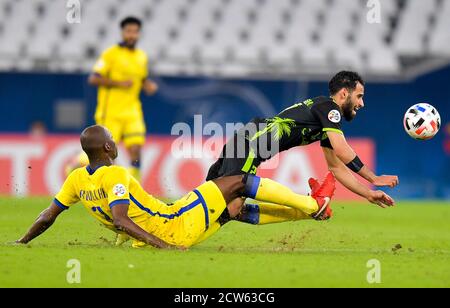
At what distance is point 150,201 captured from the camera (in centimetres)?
778

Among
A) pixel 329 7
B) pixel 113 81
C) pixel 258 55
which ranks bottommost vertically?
pixel 113 81

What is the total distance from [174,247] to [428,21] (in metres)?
15.5

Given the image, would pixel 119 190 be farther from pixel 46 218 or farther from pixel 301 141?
pixel 301 141

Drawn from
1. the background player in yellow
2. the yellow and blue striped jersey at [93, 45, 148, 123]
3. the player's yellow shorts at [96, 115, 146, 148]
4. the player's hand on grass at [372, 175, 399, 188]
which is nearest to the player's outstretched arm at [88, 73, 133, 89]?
the background player in yellow

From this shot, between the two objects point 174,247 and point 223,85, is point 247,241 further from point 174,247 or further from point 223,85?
point 223,85

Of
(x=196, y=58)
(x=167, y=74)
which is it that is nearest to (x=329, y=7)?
(x=196, y=58)

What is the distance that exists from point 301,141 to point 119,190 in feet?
6.75

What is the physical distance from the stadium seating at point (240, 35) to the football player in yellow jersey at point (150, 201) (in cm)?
1120

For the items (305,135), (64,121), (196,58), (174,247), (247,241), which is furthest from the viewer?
(196,58)

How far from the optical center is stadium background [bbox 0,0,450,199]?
18484 millimetres

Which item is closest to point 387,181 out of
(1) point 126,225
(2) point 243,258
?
(2) point 243,258

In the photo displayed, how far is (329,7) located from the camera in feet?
72.7

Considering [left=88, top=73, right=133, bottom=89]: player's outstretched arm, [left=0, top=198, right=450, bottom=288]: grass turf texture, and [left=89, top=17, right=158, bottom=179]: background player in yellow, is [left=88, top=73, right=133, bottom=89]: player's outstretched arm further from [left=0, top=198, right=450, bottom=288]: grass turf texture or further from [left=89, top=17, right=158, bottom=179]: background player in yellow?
[left=0, top=198, right=450, bottom=288]: grass turf texture

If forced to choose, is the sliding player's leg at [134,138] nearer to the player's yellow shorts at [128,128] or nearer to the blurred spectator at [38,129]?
Answer: the player's yellow shorts at [128,128]
